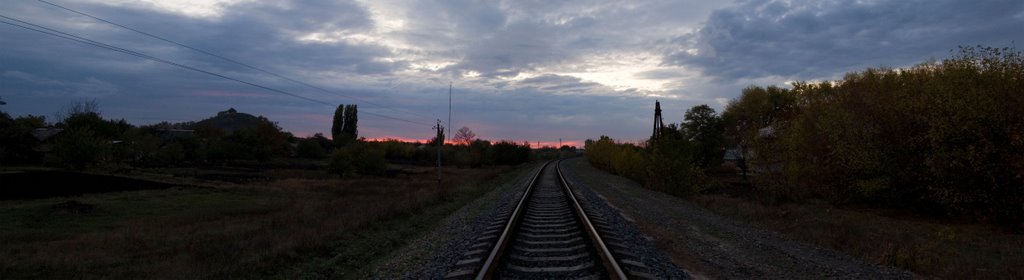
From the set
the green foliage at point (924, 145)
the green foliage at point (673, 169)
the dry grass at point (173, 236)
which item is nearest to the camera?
the dry grass at point (173, 236)

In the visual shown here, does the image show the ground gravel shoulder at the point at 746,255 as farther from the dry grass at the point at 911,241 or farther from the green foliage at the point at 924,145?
the green foliage at the point at 924,145

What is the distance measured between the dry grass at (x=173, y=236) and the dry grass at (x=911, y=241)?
9625 mm

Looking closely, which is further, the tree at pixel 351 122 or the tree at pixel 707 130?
the tree at pixel 351 122

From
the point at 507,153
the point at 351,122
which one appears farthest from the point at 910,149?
the point at 351,122

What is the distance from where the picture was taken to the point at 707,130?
66875 mm

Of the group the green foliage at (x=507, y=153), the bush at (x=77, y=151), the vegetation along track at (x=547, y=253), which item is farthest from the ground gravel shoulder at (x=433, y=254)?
the green foliage at (x=507, y=153)

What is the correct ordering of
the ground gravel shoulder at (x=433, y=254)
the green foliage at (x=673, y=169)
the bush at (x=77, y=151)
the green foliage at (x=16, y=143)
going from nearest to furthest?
the ground gravel shoulder at (x=433, y=254), the green foliage at (x=673, y=169), the bush at (x=77, y=151), the green foliage at (x=16, y=143)

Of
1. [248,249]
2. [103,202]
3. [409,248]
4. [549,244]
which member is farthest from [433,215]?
[103,202]

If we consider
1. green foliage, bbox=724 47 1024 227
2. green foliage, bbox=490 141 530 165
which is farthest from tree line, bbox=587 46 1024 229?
green foliage, bbox=490 141 530 165

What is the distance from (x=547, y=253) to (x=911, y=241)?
11421 mm

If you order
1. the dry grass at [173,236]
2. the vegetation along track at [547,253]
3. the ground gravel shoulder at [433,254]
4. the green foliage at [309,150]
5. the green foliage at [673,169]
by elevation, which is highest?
the green foliage at [309,150]

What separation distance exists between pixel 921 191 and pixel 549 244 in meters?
19.6

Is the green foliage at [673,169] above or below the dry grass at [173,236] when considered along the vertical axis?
above

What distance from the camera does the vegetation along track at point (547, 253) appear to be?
6473 mm
